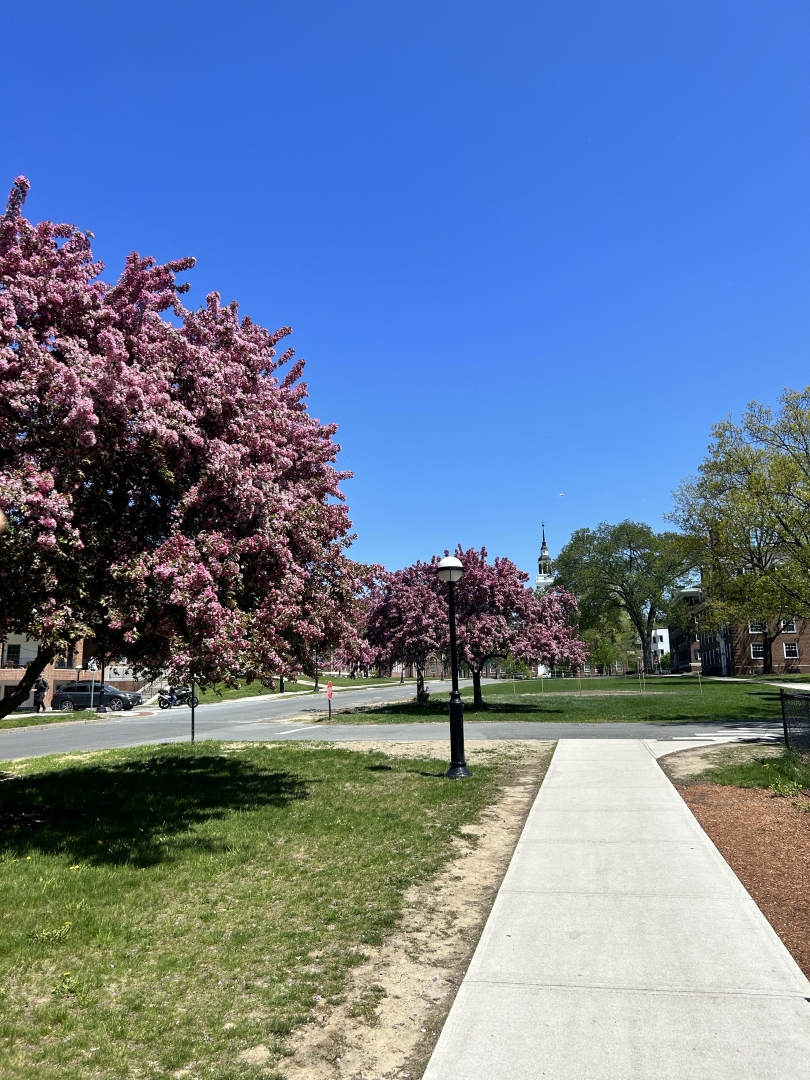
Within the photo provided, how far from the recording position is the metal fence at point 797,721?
12.2 m

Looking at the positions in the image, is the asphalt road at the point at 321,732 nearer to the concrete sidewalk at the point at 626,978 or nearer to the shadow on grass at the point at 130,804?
the shadow on grass at the point at 130,804

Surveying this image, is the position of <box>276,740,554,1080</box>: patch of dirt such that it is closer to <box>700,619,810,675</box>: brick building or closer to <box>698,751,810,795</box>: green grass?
<box>698,751,810,795</box>: green grass

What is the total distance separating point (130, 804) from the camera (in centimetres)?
955

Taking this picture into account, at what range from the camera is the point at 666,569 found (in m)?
79.2

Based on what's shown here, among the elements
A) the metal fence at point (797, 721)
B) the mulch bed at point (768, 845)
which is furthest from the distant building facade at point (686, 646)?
the mulch bed at point (768, 845)

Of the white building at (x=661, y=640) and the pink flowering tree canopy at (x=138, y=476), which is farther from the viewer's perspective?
the white building at (x=661, y=640)

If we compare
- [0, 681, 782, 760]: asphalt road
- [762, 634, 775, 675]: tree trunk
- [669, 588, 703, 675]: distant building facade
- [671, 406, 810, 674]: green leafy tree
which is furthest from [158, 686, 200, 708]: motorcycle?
[669, 588, 703, 675]: distant building facade

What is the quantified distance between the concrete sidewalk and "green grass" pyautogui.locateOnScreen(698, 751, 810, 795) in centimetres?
380

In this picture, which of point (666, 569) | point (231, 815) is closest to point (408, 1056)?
point (231, 815)

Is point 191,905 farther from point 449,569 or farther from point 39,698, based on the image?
point 39,698

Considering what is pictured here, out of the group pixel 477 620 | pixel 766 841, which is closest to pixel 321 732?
pixel 477 620

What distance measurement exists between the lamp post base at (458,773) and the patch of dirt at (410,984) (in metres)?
3.82

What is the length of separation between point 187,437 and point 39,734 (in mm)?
21280

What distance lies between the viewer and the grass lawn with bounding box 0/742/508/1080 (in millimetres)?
3902
